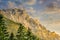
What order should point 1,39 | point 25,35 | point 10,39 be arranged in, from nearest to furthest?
point 1,39 < point 10,39 < point 25,35

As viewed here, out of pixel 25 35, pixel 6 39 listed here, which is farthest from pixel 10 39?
pixel 25 35

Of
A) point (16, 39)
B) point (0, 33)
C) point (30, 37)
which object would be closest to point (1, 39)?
point (0, 33)

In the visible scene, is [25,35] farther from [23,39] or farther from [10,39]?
[10,39]

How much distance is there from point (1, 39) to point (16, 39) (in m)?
23.6

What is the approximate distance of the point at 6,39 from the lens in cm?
18000

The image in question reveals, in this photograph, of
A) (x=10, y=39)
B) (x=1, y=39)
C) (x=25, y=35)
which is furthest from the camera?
(x=25, y=35)

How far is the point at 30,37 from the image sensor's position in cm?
19862

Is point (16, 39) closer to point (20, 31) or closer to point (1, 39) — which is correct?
point (20, 31)

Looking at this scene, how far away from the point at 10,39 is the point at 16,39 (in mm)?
9323

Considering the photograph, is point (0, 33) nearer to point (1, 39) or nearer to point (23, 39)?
point (1, 39)

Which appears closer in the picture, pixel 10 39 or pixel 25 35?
pixel 10 39

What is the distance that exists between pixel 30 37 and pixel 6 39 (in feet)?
88.0

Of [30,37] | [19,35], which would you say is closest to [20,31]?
[19,35]

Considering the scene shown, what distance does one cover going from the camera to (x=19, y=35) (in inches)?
7416
